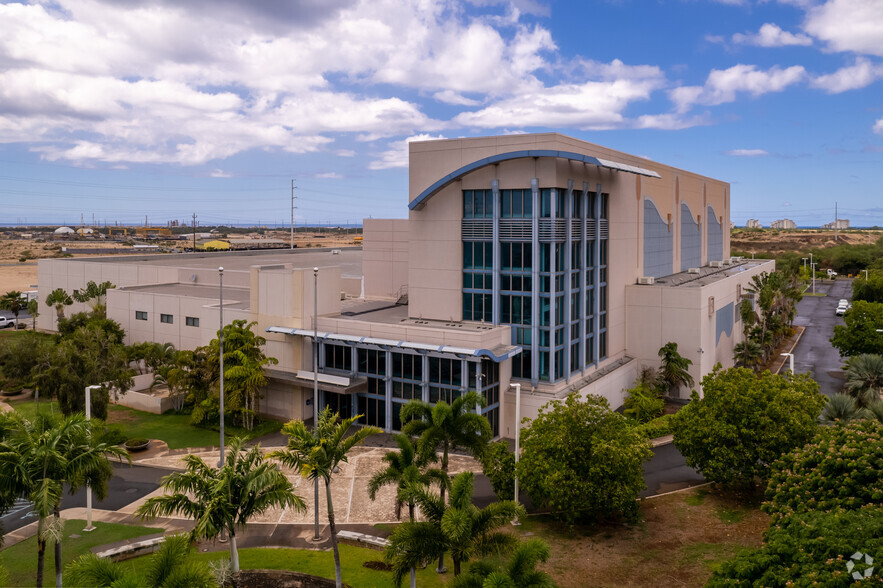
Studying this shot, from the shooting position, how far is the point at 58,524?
21312mm

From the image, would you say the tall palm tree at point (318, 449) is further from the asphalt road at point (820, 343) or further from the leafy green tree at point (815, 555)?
the asphalt road at point (820, 343)

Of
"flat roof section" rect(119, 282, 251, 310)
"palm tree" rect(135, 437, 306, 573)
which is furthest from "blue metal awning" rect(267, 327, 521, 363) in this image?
"palm tree" rect(135, 437, 306, 573)

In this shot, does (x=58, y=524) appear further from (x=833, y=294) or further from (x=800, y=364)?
(x=833, y=294)

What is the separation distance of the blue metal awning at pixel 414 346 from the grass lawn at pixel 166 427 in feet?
21.2

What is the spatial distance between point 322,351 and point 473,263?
1164 cm

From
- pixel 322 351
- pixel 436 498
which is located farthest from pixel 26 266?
pixel 436 498

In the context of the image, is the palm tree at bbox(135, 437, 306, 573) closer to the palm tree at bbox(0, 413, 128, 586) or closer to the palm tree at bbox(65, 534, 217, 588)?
the palm tree at bbox(0, 413, 128, 586)

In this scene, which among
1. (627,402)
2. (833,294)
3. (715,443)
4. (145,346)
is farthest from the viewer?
(833,294)

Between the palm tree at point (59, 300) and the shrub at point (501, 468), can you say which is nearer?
the shrub at point (501, 468)

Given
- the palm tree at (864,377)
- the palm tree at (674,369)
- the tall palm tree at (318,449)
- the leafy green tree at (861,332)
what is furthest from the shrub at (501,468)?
the leafy green tree at (861,332)

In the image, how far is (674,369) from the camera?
48719 mm

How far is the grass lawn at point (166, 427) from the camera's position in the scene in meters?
41.2

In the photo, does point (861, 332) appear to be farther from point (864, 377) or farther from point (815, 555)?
point (815, 555)

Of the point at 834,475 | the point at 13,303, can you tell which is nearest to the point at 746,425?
the point at 834,475
